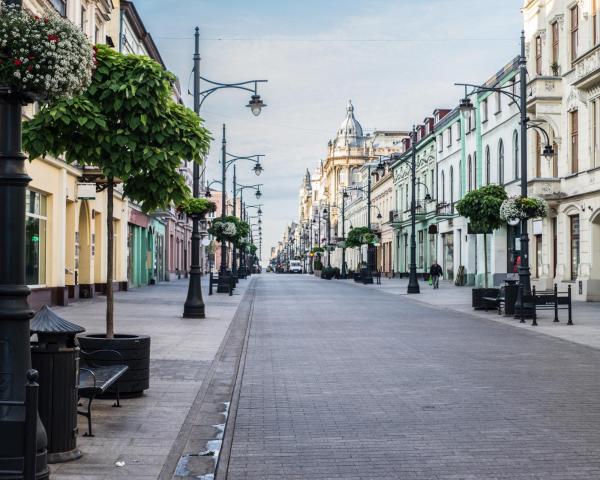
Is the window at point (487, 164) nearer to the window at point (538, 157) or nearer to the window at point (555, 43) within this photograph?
the window at point (538, 157)

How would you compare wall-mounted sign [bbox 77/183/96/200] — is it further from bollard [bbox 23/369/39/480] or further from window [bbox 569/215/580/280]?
bollard [bbox 23/369/39/480]

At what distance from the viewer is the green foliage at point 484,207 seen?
2738 cm

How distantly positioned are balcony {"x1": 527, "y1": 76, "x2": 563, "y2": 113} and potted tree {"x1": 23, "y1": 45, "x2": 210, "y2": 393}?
26.7 m

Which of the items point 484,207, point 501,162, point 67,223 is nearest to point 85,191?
point 67,223

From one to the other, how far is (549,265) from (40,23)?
106 ft

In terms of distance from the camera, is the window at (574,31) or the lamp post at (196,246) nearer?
the lamp post at (196,246)

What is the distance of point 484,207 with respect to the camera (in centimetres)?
2741

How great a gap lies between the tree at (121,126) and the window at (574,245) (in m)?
25.6

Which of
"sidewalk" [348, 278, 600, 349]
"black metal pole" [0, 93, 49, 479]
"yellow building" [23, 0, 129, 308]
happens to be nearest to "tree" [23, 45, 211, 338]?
"black metal pole" [0, 93, 49, 479]

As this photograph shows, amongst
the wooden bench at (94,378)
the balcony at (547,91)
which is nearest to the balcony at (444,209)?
the balcony at (547,91)

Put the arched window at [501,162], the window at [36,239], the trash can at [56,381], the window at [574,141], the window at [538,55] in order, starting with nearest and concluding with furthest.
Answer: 1. the trash can at [56,381]
2. the window at [36,239]
3. the window at [574,141]
4. the window at [538,55]
5. the arched window at [501,162]

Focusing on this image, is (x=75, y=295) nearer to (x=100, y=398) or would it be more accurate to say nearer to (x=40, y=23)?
(x=100, y=398)

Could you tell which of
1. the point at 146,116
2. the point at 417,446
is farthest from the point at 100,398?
the point at 417,446

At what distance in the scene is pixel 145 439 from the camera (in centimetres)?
741
